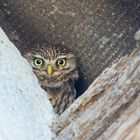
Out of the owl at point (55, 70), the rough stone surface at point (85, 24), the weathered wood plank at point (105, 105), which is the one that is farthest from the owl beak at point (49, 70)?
the weathered wood plank at point (105, 105)

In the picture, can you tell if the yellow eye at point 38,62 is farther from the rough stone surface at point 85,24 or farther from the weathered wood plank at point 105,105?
the weathered wood plank at point 105,105

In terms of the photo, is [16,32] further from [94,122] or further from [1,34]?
[94,122]

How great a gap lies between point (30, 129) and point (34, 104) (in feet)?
0.40

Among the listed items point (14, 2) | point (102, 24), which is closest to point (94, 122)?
point (102, 24)

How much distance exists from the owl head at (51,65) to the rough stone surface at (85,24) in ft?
1.22

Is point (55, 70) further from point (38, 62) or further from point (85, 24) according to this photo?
point (85, 24)

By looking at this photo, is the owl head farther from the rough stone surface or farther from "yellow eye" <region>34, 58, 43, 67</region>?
the rough stone surface

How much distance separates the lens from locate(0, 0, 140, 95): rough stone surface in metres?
2.03

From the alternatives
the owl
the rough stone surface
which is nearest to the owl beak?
the owl

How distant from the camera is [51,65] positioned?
2.77 m

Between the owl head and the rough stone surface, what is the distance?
1.22ft

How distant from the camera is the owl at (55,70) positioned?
2.66 meters

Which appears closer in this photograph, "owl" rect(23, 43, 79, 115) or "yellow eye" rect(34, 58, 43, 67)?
"owl" rect(23, 43, 79, 115)

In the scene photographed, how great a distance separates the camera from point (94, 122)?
169cm
